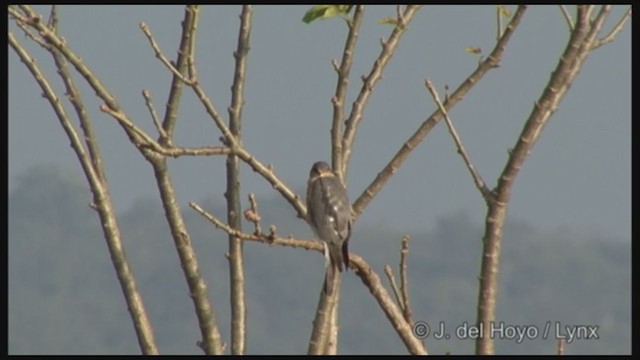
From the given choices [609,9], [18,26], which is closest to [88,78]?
[18,26]

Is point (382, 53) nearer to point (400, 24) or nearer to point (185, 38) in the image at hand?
point (400, 24)

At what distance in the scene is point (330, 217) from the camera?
25.6ft

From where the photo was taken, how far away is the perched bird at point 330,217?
7324mm

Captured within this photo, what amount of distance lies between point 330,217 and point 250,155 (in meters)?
1.23

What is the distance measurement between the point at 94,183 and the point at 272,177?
1472 mm

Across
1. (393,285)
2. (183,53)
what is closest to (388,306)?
(393,285)

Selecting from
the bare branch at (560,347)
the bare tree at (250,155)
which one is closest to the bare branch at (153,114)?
the bare tree at (250,155)

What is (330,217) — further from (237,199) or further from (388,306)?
(388,306)

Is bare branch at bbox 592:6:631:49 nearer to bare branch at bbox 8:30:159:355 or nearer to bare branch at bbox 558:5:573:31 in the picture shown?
bare branch at bbox 558:5:573:31

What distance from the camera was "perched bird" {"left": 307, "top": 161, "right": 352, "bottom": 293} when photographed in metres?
7.32

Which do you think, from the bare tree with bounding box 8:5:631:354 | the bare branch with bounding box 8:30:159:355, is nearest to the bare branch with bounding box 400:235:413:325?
the bare tree with bounding box 8:5:631:354

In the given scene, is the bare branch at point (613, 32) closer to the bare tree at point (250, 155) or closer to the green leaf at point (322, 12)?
the bare tree at point (250, 155)

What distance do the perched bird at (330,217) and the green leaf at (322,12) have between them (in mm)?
1105

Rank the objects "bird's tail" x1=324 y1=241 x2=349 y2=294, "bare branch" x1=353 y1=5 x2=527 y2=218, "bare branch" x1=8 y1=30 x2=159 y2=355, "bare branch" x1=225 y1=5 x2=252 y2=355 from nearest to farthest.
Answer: "bird's tail" x1=324 y1=241 x2=349 y2=294 → "bare branch" x1=353 y1=5 x2=527 y2=218 → "bare branch" x1=8 y1=30 x2=159 y2=355 → "bare branch" x1=225 y1=5 x2=252 y2=355
